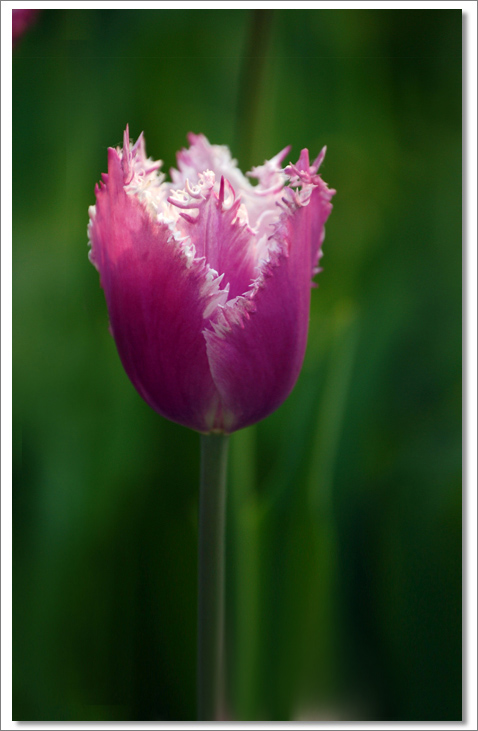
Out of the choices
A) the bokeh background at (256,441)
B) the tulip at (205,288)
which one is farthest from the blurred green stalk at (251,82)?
the tulip at (205,288)

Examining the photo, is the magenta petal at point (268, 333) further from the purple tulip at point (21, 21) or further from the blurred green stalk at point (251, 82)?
the purple tulip at point (21, 21)

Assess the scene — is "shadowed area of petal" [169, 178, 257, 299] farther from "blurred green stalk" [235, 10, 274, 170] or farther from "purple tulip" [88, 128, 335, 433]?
"blurred green stalk" [235, 10, 274, 170]

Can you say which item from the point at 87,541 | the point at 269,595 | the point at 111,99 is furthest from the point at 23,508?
the point at 111,99

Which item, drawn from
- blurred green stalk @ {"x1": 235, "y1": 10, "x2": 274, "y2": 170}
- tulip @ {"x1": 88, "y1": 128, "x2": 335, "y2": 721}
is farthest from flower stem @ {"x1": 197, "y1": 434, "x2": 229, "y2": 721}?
blurred green stalk @ {"x1": 235, "y1": 10, "x2": 274, "y2": 170}

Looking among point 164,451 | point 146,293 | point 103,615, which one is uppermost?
point 146,293

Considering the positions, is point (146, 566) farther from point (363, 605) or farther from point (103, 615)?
point (363, 605)
